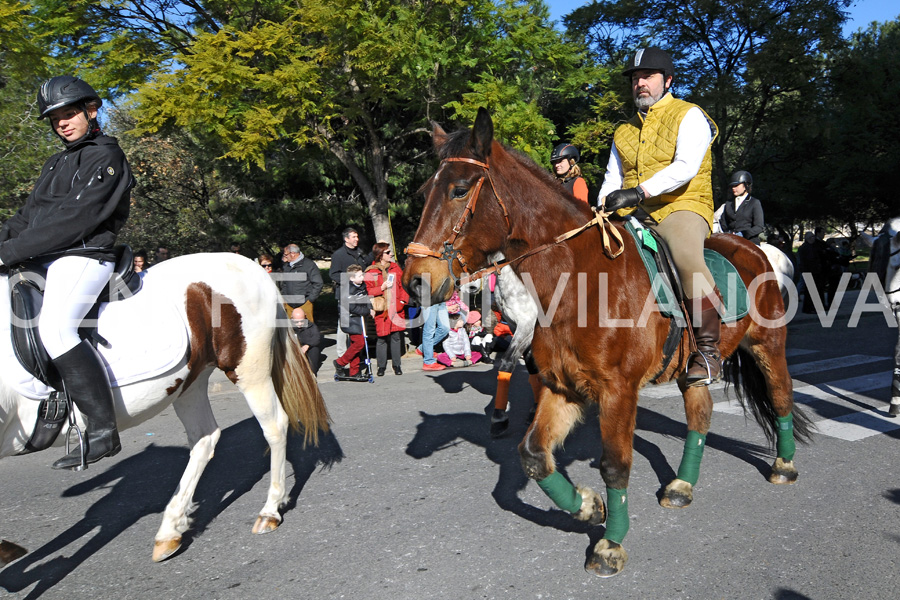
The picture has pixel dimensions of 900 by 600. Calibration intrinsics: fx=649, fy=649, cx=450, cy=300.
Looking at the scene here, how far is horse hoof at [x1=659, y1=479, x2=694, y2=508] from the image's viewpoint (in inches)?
171

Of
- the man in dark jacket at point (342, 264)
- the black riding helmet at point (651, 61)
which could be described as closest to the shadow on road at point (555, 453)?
the black riding helmet at point (651, 61)

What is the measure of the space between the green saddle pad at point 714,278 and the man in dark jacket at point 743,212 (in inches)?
140

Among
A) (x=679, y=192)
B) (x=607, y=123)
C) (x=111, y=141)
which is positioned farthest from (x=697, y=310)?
(x=607, y=123)

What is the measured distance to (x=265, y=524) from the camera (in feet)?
13.8

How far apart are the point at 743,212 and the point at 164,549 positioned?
7118 millimetres

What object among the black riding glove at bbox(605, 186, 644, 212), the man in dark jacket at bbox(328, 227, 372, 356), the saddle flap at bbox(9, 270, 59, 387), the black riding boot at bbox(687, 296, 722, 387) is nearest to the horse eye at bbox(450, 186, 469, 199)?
the black riding glove at bbox(605, 186, 644, 212)

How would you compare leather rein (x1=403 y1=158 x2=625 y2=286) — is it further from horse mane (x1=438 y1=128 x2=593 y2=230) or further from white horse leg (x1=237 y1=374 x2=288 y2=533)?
white horse leg (x1=237 y1=374 x2=288 y2=533)

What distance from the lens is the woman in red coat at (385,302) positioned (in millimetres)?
10266

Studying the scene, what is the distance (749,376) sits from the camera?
205 inches

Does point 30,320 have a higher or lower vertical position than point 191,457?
higher

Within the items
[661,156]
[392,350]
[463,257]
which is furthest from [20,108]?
[661,156]

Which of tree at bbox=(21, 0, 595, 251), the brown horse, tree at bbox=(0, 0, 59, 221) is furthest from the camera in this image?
tree at bbox=(21, 0, 595, 251)

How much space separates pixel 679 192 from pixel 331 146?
28.9ft

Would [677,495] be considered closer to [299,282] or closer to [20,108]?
[299,282]
